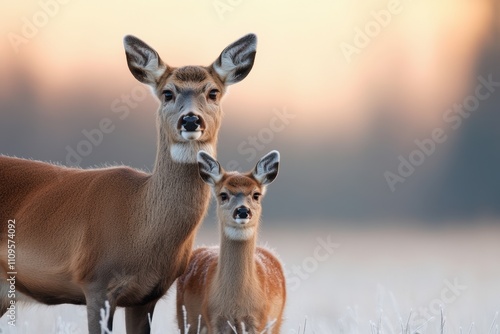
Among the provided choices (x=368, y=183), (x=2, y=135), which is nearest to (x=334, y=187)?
(x=368, y=183)

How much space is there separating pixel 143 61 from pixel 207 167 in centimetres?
107

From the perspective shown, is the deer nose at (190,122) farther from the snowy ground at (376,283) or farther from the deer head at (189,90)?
the snowy ground at (376,283)

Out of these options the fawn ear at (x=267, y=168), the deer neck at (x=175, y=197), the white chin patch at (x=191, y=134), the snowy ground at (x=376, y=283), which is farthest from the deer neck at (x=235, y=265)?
the white chin patch at (x=191, y=134)

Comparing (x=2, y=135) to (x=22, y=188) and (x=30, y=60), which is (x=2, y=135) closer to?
(x=30, y=60)

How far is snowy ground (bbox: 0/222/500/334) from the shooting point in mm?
11203

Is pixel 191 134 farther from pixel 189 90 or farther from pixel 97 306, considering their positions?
pixel 97 306

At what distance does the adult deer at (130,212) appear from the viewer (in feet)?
29.7

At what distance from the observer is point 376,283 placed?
16.3m

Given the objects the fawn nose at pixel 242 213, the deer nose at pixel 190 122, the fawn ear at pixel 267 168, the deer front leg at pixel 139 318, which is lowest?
the deer front leg at pixel 139 318

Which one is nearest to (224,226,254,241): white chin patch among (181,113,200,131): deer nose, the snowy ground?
the snowy ground

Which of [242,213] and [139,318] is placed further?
[242,213]

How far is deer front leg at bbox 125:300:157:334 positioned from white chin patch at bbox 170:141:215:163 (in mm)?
1154

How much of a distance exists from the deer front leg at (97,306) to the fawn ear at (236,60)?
6.50 feet

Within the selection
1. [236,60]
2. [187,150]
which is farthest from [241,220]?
[236,60]
